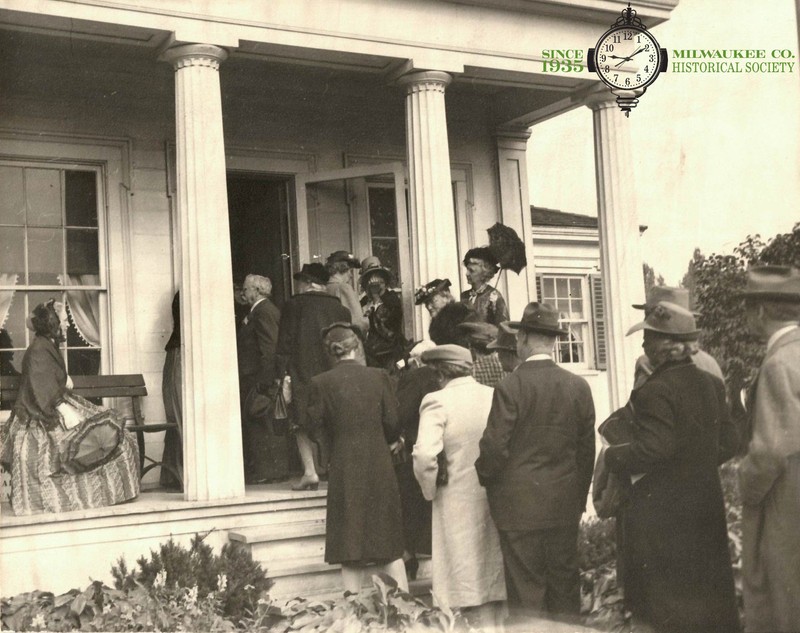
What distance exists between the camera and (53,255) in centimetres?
902

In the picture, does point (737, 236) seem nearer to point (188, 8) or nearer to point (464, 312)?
point (464, 312)

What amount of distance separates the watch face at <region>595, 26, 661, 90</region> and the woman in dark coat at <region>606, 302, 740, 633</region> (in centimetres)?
513

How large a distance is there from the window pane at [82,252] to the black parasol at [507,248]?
3874mm

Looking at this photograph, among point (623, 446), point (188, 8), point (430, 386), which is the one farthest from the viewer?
point (188, 8)

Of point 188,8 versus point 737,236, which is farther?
point 737,236

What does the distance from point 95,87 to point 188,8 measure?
80.6 inches

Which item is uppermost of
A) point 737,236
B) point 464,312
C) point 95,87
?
point 95,87

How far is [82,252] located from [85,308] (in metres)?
0.55

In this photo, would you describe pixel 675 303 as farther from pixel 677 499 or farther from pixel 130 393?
pixel 130 393

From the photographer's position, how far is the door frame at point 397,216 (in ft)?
29.9

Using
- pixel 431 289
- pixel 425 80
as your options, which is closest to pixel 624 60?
pixel 425 80

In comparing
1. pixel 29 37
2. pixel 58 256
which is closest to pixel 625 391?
pixel 58 256

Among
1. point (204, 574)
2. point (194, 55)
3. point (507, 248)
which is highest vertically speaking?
point (194, 55)

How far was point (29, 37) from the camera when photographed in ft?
26.6
